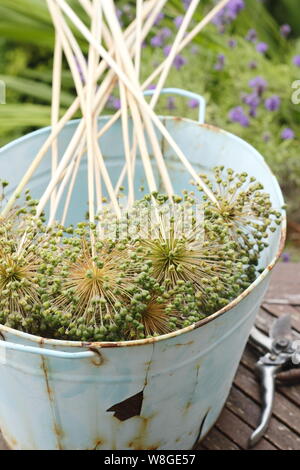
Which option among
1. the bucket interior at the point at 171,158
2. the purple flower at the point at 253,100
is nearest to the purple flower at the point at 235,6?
the purple flower at the point at 253,100

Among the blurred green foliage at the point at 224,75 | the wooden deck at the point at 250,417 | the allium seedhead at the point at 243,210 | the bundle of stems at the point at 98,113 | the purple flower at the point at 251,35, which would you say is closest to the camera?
the allium seedhead at the point at 243,210

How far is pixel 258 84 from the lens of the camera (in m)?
1.92

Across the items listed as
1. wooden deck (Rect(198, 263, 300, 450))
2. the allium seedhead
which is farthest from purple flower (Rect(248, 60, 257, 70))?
the allium seedhead

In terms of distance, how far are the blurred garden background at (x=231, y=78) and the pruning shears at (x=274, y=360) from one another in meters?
0.67

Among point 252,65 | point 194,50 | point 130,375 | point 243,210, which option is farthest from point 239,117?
point 130,375

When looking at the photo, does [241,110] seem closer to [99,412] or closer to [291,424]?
[291,424]

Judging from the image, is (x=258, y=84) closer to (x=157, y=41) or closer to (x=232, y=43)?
(x=232, y=43)

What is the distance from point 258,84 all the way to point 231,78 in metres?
0.24

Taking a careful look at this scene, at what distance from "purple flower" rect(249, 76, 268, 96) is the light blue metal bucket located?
2.49 feet

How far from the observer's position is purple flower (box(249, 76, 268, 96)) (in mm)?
1913

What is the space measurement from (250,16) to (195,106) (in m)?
0.60

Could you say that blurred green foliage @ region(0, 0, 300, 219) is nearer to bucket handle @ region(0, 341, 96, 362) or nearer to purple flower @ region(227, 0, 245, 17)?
purple flower @ region(227, 0, 245, 17)

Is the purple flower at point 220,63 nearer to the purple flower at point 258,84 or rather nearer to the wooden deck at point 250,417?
the purple flower at point 258,84

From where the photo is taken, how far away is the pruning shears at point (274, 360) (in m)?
1.22
